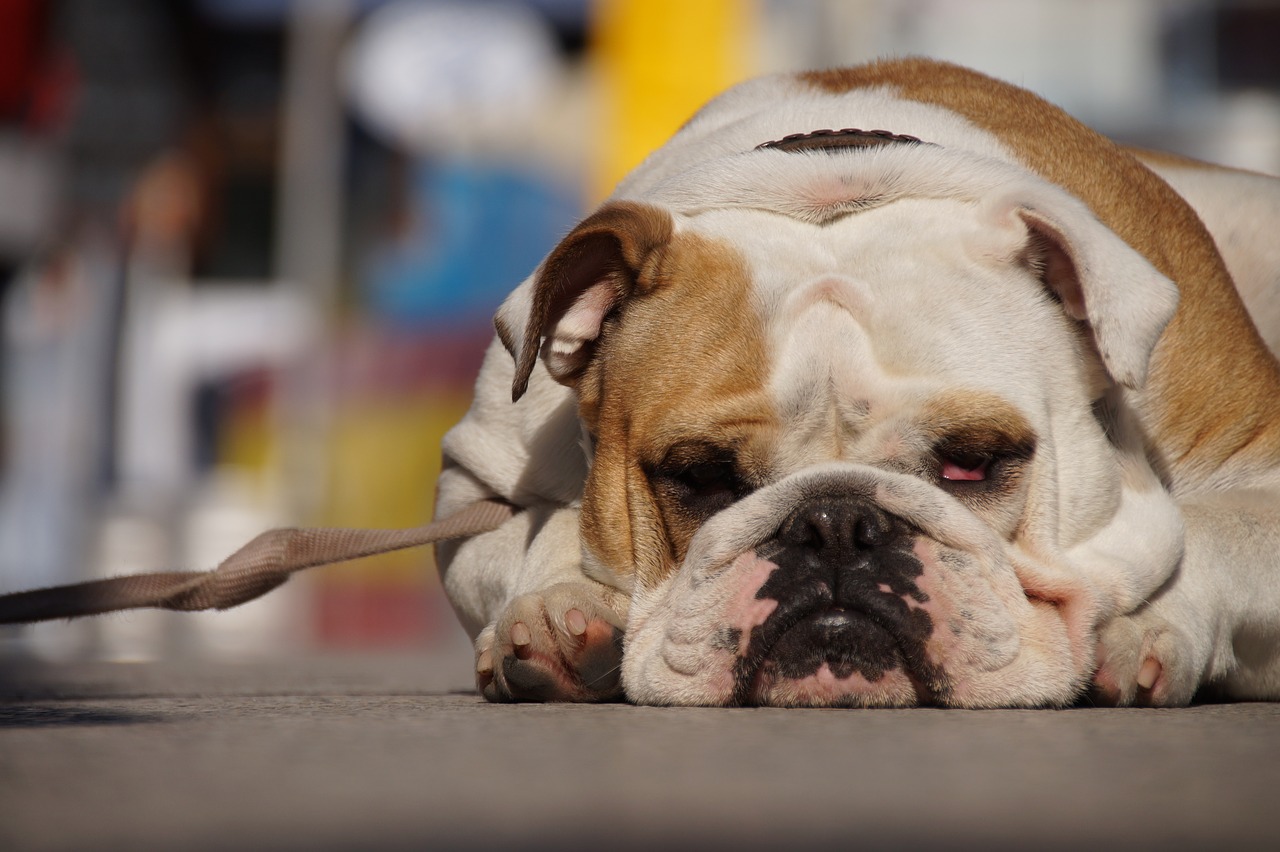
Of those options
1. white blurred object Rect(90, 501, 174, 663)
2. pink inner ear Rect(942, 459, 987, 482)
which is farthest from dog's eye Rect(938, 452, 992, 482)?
white blurred object Rect(90, 501, 174, 663)

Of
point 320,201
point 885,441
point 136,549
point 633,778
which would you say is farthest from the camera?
point 320,201

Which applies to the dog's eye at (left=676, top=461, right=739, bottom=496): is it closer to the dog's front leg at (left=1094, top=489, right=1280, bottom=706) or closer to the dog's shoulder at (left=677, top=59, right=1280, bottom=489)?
the dog's front leg at (left=1094, top=489, right=1280, bottom=706)

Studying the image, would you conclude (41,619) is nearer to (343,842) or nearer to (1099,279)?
(343,842)

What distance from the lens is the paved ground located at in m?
1.38

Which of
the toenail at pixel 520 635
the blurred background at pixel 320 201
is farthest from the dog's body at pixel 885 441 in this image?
the blurred background at pixel 320 201

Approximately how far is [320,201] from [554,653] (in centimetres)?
947

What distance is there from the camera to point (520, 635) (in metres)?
2.77

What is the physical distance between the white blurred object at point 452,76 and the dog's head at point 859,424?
286 inches

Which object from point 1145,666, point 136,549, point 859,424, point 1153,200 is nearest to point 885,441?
point 859,424

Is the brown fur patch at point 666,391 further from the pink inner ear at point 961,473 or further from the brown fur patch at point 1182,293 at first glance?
Result: the brown fur patch at point 1182,293

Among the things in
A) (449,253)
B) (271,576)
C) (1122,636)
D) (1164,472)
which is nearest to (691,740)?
(1122,636)

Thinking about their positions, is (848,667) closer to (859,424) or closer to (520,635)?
(859,424)

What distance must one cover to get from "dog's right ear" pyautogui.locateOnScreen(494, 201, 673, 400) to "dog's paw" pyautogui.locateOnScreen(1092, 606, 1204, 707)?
43.3 inches

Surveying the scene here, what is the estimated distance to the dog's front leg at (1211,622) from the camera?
2646 millimetres
